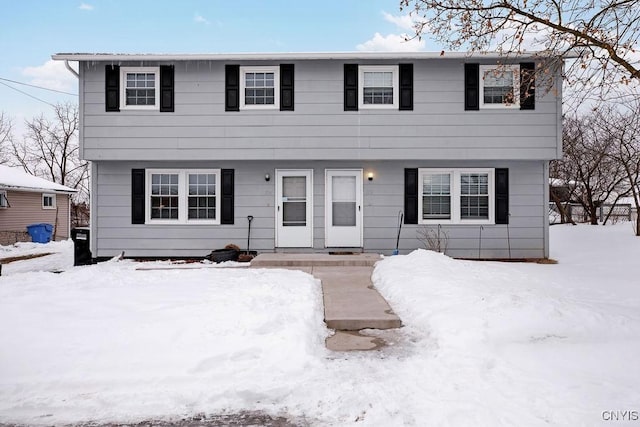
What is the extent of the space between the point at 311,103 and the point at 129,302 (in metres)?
6.55

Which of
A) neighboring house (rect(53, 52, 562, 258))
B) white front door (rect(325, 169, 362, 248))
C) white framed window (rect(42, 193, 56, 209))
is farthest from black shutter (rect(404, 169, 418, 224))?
white framed window (rect(42, 193, 56, 209))

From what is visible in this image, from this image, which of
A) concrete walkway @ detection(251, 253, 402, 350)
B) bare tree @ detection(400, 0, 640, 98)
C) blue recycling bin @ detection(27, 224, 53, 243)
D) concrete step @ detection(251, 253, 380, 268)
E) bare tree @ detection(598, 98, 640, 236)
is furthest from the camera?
blue recycling bin @ detection(27, 224, 53, 243)

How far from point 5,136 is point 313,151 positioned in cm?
3261

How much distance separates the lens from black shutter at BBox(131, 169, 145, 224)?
10398 millimetres

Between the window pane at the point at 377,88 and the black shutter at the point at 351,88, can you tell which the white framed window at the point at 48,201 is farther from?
the window pane at the point at 377,88

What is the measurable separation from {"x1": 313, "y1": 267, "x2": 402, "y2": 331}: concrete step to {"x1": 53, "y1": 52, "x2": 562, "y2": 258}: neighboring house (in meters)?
2.97

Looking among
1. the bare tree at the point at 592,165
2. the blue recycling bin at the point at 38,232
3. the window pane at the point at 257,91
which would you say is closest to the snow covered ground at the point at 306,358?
the window pane at the point at 257,91

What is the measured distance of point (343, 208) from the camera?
410 inches

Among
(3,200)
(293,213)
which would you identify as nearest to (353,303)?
(293,213)

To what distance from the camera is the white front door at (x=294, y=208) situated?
10.4 m

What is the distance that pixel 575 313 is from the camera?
169 inches

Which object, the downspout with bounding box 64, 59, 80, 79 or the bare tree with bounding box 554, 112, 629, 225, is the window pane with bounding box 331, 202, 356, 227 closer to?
the downspout with bounding box 64, 59, 80, 79

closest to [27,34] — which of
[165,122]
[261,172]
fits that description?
[165,122]

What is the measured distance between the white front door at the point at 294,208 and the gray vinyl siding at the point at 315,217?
15cm
